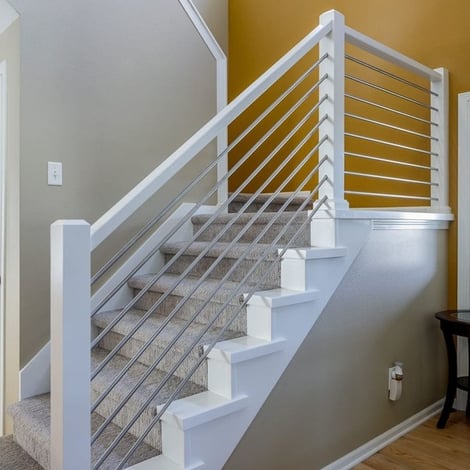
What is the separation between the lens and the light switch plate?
7.73 feet

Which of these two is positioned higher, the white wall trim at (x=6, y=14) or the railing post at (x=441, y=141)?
the white wall trim at (x=6, y=14)

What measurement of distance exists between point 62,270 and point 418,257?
2.07 m

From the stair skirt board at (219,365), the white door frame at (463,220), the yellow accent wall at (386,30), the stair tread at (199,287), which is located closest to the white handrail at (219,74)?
the yellow accent wall at (386,30)

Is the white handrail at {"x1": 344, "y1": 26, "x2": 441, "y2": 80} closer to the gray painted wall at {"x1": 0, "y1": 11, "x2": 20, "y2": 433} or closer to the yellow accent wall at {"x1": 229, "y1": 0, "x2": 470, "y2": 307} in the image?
the yellow accent wall at {"x1": 229, "y1": 0, "x2": 470, "y2": 307}

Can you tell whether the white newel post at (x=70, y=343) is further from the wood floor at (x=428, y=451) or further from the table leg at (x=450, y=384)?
the table leg at (x=450, y=384)

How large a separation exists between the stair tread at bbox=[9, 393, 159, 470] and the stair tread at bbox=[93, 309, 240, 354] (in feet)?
1.23

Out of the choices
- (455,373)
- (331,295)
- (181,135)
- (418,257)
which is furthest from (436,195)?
(181,135)

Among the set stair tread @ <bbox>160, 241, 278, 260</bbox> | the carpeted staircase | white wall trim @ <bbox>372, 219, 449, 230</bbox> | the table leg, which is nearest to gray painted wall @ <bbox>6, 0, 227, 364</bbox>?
stair tread @ <bbox>160, 241, 278, 260</bbox>

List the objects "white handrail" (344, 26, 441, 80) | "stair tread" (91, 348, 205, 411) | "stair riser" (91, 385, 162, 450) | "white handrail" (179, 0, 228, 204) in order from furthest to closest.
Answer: "white handrail" (179, 0, 228, 204), "white handrail" (344, 26, 441, 80), "stair tread" (91, 348, 205, 411), "stair riser" (91, 385, 162, 450)

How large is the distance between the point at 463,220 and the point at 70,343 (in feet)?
8.00

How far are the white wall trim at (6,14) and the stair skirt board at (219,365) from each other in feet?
5.06

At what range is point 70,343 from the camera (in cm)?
117

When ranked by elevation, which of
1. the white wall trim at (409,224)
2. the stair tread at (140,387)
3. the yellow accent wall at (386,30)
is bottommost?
the stair tread at (140,387)

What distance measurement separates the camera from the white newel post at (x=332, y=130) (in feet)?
6.75
